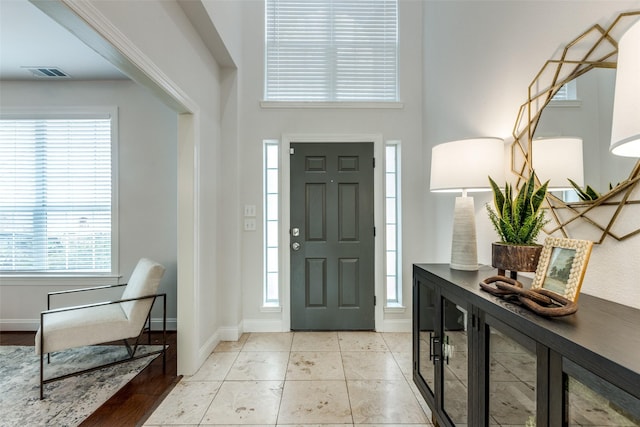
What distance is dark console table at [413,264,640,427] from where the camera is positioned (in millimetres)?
648

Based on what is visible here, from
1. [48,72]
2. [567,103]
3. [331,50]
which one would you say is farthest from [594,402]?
[48,72]

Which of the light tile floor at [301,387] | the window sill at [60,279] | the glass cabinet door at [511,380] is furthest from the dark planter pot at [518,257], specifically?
the window sill at [60,279]

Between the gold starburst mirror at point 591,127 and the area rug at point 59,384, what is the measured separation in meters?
2.94

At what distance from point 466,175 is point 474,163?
0.08 metres

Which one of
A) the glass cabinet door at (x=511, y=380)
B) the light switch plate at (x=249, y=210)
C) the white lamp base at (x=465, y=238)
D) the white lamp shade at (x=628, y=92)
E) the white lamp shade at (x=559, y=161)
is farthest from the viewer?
the light switch plate at (x=249, y=210)

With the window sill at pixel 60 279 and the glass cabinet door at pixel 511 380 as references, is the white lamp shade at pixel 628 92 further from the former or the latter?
the window sill at pixel 60 279

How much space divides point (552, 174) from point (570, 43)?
60cm

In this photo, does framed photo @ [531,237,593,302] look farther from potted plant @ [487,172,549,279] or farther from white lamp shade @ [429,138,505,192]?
white lamp shade @ [429,138,505,192]

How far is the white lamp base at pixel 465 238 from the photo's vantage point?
1.57 m

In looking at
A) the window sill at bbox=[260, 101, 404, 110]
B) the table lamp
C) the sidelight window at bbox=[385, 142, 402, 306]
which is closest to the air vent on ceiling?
the window sill at bbox=[260, 101, 404, 110]

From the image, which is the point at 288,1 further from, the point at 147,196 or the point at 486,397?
the point at 486,397

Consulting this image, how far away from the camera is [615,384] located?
60 cm

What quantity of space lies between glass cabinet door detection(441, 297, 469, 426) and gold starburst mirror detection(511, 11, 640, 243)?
0.63m

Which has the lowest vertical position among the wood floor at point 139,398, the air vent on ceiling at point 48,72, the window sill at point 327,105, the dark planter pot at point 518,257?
the wood floor at point 139,398
